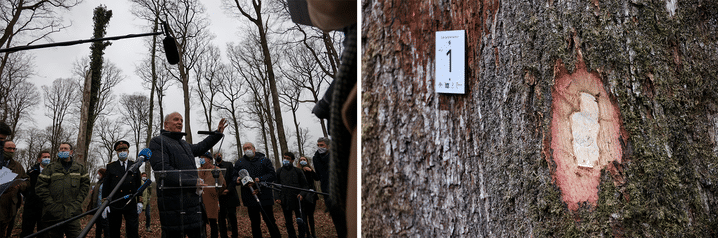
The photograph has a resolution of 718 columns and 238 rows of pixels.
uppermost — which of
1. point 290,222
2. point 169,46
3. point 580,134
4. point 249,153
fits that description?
point 169,46

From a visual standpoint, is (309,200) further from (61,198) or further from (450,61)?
(61,198)

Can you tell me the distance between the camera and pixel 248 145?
167 cm

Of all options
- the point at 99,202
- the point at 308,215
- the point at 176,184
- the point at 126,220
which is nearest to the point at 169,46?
the point at 176,184

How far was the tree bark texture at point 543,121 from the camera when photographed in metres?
0.70

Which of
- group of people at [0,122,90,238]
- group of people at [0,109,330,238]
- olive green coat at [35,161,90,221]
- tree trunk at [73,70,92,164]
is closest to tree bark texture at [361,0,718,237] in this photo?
group of people at [0,109,330,238]

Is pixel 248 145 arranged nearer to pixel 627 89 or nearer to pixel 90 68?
pixel 90 68

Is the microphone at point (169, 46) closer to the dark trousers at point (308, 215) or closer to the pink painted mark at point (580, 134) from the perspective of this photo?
the dark trousers at point (308, 215)

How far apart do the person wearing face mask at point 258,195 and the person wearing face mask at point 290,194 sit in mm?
81

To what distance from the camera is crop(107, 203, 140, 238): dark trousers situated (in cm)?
301

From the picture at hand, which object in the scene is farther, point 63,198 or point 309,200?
point 63,198

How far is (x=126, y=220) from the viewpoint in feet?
10.2

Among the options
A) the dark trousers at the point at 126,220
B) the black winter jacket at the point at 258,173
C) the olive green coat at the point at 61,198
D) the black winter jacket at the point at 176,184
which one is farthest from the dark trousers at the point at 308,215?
the olive green coat at the point at 61,198

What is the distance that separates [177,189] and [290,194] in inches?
27.8

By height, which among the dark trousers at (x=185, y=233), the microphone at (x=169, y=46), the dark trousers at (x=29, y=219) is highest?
the microphone at (x=169, y=46)
